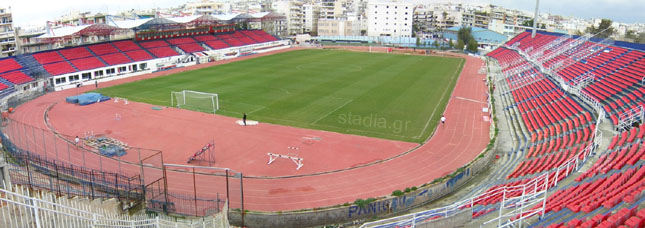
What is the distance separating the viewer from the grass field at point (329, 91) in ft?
96.9

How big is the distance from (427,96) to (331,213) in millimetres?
24051

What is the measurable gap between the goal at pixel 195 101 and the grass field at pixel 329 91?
0.68 m

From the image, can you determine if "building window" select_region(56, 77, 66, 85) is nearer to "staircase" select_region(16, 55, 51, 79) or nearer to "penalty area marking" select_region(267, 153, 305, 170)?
"staircase" select_region(16, 55, 51, 79)

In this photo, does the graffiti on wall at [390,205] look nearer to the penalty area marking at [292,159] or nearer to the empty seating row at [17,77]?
the penalty area marking at [292,159]

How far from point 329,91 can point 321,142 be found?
1505cm

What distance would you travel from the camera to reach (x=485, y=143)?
82.0 feet

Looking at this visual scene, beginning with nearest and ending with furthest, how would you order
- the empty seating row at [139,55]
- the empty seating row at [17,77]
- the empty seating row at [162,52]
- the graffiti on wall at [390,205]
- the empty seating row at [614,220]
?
the empty seating row at [614,220] < the graffiti on wall at [390,205] < the empty seating row at [17,77] < the empty seating row at [139,55] < the empty seating row at [162,52]

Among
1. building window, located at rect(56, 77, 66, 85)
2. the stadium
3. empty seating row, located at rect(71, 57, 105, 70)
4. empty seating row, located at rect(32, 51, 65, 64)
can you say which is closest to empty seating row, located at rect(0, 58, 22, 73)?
the stadium

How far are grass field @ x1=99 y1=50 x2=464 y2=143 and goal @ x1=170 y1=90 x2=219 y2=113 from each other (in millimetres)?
682

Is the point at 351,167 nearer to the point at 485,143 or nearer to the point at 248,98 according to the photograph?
the point at 485,143

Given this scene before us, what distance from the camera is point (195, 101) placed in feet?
114

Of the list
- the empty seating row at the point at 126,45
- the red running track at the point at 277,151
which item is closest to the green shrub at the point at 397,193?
the red running track at the point at 277,151

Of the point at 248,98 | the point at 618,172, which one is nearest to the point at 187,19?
the point at 248,98

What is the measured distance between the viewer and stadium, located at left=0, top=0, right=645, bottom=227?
547 inches
